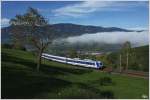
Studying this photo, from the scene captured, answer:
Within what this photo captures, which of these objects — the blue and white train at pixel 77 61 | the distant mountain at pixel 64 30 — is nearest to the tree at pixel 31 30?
the distant mountain at pixel 64 30

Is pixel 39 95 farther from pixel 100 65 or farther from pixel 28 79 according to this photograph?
pixel 100 65

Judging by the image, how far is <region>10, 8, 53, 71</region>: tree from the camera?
38.2 m

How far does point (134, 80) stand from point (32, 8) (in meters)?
13.4

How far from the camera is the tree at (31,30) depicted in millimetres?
38194

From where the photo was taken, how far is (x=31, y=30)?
38344mm

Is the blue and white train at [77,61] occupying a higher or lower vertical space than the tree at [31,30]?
lower

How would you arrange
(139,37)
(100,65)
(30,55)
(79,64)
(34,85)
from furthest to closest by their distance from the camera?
(139,37)
(30,55)
(79,64)
(100,65)
(34,85)

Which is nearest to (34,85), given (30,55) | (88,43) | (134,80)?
(134,80)

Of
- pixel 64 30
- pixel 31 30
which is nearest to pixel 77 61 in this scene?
pixel 64 30

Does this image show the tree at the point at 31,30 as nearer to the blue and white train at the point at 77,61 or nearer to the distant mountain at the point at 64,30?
the distant mountain at the point at 64,30

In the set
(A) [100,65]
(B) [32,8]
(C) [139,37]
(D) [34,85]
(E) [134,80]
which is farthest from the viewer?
(C) [139,37]

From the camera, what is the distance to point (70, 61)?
6519 centimetres

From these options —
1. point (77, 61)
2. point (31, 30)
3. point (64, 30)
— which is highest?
point (64, 30)

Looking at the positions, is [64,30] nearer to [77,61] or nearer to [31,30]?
[77,61]
